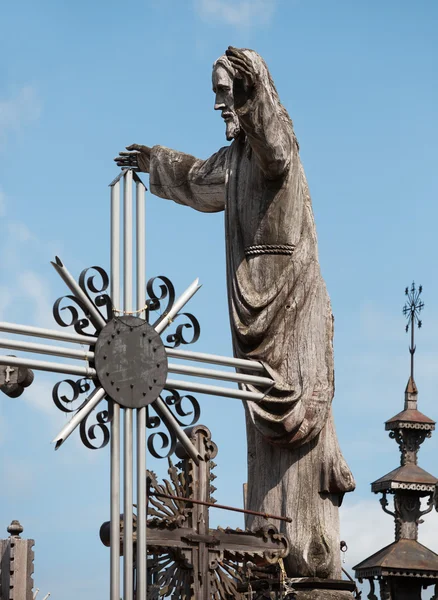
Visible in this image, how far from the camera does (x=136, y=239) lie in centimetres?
891

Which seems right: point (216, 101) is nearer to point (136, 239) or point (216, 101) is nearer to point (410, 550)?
point (136, 239)

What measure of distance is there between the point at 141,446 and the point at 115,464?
220mm

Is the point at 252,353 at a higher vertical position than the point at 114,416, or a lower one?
higher

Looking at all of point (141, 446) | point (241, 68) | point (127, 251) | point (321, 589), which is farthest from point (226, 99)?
point (321, 589)

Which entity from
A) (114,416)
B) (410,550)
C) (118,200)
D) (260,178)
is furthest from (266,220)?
(410,550)

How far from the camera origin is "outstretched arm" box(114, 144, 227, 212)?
1078 cm

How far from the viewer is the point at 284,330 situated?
1014 centimetres

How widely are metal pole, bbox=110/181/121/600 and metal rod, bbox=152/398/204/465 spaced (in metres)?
0.33

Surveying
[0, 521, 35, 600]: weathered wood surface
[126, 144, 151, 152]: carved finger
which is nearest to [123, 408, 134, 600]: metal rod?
[0, 521, 35, 600]: weathered wood surface

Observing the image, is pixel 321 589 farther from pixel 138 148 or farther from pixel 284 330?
pixel 138 148

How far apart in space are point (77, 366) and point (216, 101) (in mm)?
2356

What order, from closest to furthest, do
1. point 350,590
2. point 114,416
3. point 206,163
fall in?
point 114,416 < point 350,590 < point 206,163

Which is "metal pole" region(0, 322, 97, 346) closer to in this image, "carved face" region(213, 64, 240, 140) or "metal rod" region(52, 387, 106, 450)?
"metal rod" region(52, 387, 106, 450)

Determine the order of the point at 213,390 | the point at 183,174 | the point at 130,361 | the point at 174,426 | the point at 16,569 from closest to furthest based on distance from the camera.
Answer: the point at 130,361 → the point at 174,426 → the point at 213,390 → the point at 16,569 → the point at 183,174
